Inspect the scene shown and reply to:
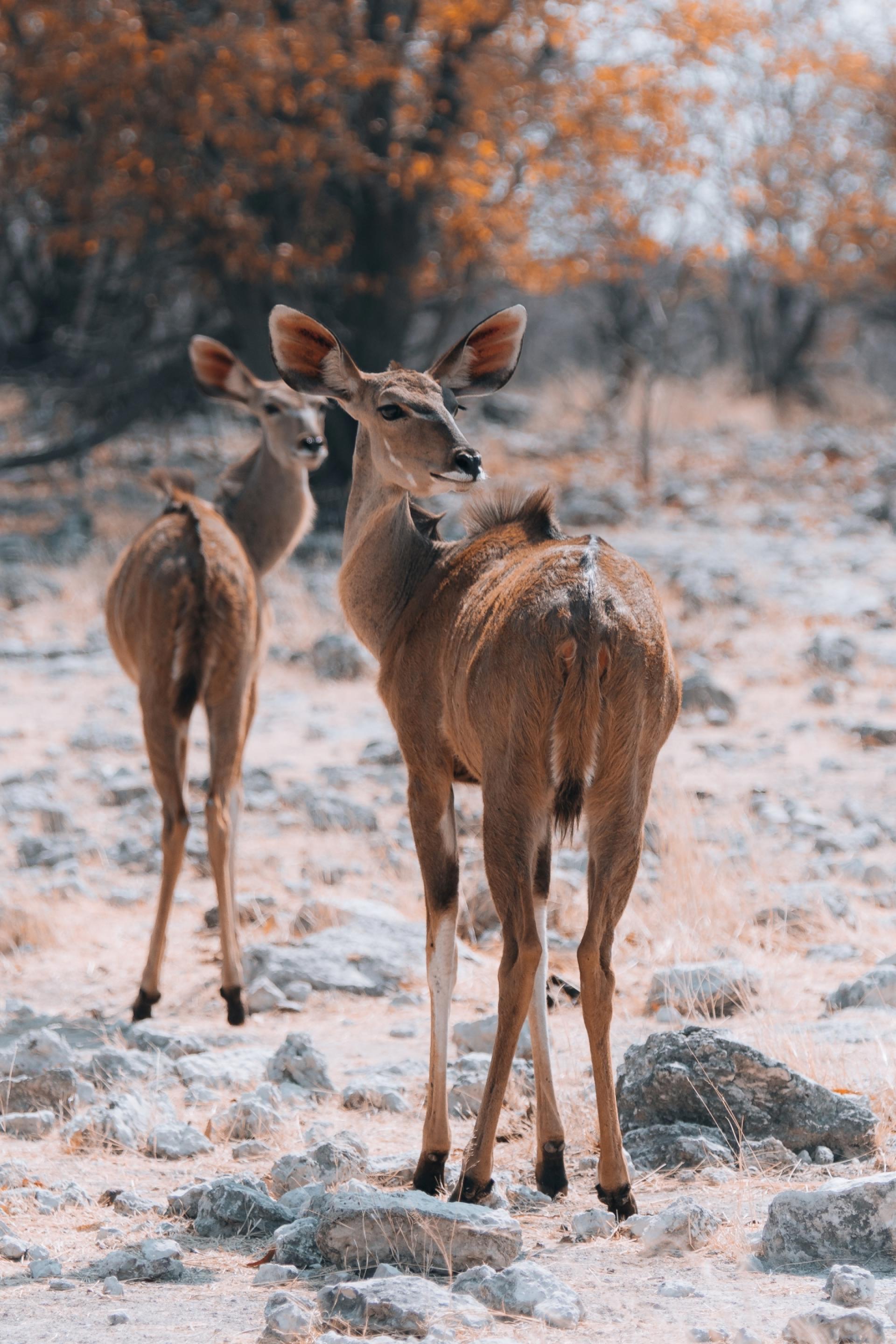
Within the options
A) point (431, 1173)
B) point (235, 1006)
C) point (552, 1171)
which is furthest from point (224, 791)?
point (552, 1171)

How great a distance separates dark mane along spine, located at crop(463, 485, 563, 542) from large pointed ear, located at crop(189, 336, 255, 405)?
360cm

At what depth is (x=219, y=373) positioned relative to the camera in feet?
26.8

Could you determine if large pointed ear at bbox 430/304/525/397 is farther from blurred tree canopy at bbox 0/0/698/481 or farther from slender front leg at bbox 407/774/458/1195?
blurred tree canopy at bbox 0/0/698/481

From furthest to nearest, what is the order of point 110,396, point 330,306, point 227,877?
point 110,396, point 330,306, point 227,877

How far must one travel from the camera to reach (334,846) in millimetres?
7914

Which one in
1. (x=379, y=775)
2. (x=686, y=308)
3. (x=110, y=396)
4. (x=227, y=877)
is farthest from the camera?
(x=686, y=308)

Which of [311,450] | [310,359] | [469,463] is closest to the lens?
[469,463]

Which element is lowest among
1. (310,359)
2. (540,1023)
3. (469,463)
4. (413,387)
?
(540,1023)

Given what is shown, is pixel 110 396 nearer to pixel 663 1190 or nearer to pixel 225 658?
pixel 225 658

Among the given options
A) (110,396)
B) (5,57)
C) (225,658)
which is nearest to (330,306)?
(110,396)

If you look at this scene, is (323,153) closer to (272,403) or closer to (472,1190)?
(272,403)

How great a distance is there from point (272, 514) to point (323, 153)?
366 inches

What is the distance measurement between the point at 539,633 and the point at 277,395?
4.52m

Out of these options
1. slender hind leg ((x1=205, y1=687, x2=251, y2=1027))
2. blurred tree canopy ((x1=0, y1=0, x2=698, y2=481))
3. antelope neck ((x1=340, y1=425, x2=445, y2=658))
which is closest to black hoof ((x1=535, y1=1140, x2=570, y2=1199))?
antelope neck ((x1=340, y1=425, x2=445, y2=658))
